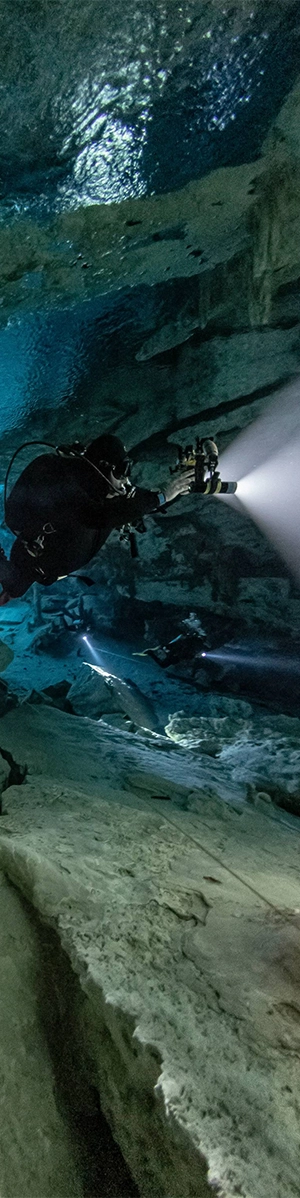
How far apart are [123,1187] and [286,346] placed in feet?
19.7

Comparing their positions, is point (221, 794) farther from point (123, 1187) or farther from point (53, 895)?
point (123, 1187)

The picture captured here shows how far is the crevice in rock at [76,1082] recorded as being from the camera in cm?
125

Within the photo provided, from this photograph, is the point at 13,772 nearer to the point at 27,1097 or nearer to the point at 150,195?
the point at 27,1097

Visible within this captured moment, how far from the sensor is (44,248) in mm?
3705

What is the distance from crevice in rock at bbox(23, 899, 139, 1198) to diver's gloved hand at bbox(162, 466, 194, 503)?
284cm

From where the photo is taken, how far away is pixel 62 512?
4.12m

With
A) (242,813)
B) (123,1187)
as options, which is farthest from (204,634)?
(123,1187)

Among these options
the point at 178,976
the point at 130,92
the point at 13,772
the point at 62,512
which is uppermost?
the point at 130,92

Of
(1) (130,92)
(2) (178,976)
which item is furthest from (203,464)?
(2) (178,976)

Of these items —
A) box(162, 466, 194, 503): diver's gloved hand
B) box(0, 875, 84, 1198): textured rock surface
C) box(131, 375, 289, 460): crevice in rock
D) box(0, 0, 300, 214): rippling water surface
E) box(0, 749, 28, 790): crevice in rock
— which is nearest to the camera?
box(0, 875, 84, 1198): textured rock surface

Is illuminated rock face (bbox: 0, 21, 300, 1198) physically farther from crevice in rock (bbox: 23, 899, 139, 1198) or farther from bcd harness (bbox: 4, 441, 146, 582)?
bcd harness (bbox: 4, 441, 146, 582)

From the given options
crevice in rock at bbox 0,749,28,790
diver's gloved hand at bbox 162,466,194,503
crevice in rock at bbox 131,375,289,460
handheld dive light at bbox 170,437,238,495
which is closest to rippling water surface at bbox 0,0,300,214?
handheld dive light at bbox 170,437,238,495

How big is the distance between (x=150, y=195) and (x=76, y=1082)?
14.5ft

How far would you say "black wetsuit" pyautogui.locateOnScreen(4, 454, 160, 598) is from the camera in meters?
3.92
